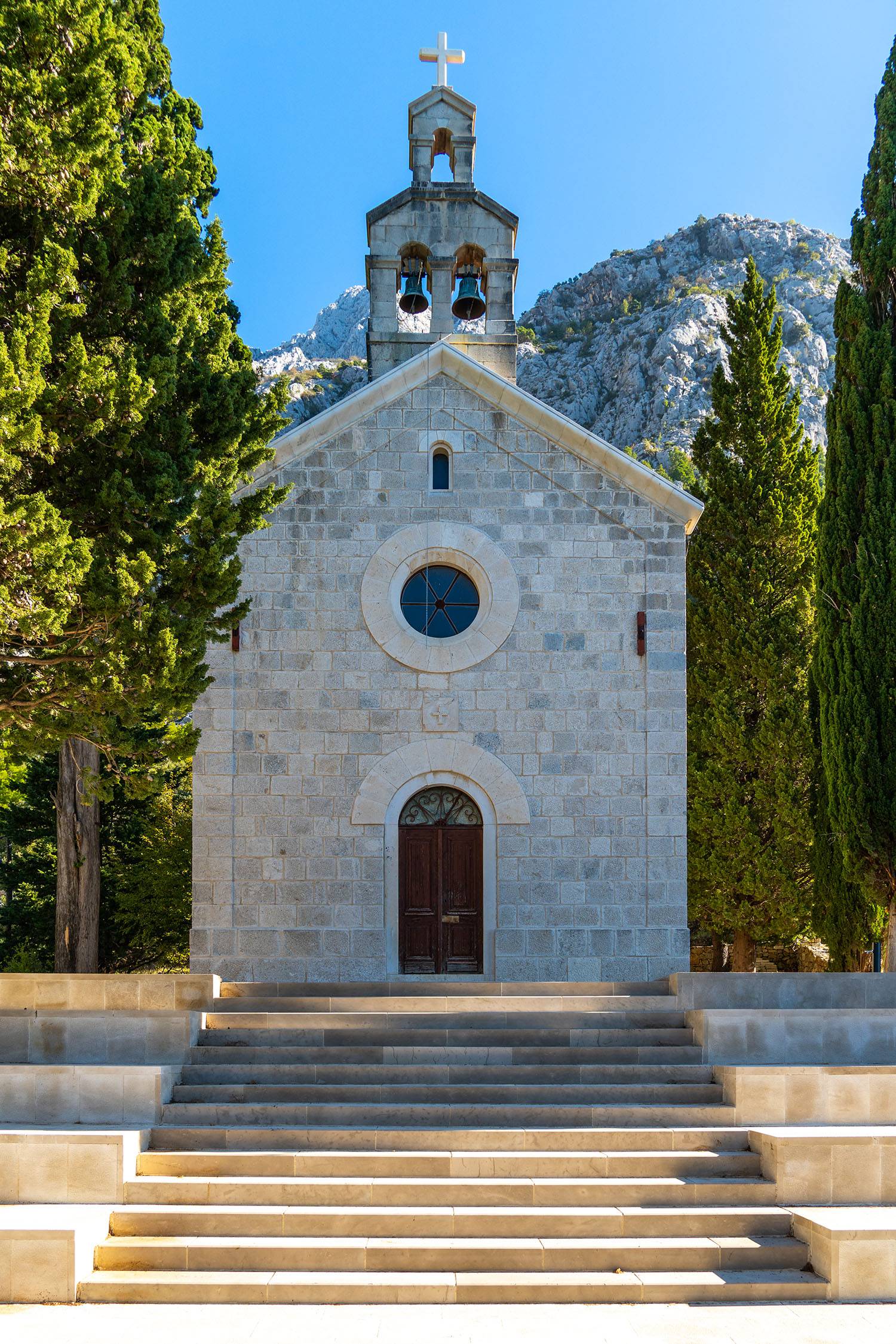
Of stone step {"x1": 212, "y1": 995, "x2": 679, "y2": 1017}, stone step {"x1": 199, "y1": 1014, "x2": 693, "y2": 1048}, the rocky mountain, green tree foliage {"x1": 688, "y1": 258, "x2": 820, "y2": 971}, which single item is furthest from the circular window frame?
the rocky mountain

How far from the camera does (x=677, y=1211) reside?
8523 mm

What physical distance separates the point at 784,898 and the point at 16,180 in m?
17.0

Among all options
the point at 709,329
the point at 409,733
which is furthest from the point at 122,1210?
the point at 709,329

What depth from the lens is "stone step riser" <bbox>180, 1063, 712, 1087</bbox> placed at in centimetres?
1032

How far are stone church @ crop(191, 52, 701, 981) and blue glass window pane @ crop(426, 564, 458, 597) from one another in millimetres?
24

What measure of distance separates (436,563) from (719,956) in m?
14.2

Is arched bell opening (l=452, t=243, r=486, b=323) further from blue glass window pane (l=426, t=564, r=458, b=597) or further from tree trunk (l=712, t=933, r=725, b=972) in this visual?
tree trunk (l=712, t=933, r=725, b=972)

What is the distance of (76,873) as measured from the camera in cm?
1916

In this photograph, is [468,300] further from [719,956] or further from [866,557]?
[719,956]

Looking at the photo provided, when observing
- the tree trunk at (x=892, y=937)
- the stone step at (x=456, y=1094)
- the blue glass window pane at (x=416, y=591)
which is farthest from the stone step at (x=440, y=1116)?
the tree trunk at (x=892, y=937)

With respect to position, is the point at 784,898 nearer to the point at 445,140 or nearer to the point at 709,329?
the point at 445,140

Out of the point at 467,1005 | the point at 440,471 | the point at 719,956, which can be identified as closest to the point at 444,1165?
the point at 467,1005

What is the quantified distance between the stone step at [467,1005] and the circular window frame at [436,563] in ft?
13.5

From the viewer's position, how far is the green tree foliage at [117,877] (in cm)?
2081
